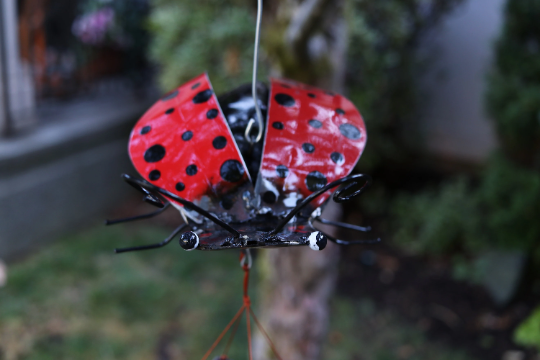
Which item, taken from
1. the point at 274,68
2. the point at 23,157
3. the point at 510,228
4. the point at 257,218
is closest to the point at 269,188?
the point at 257,218

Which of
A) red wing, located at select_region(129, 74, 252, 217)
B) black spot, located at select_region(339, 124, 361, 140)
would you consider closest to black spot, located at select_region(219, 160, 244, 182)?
red wing, located at select_region(129, 74, 252, 217)

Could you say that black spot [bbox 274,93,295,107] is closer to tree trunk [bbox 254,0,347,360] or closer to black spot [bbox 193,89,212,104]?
black spot [bbox 193,89,212,104]

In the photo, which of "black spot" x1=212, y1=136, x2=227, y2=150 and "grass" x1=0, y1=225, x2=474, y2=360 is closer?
"black spot" x1=212, y1=136, x2=227, y2=150

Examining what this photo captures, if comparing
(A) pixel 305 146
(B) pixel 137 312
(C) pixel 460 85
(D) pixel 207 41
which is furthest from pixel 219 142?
(C) pixel 460 85

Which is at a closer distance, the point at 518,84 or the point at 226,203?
the point at 226,203

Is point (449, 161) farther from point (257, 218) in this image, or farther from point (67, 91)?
point (257, 218)

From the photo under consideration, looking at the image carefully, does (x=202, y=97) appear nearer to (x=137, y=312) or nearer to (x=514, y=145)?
(x=137, y=312)
